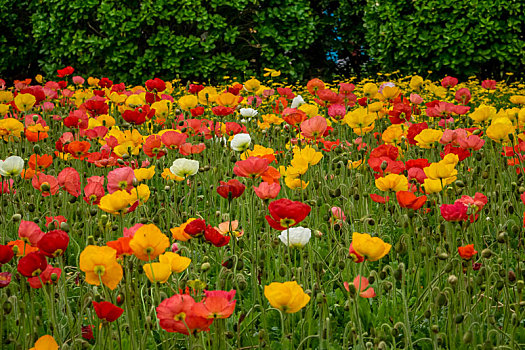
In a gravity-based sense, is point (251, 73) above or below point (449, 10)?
below

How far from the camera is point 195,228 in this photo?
1.67 metres

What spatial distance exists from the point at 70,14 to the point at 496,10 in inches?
244

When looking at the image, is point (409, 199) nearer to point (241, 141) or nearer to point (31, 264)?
point (241, 141)

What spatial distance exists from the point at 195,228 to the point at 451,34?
25.3 feet

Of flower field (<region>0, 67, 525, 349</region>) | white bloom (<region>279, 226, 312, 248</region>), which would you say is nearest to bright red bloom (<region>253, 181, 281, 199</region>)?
flower field (<region>0, 67, 525, 349</region>)

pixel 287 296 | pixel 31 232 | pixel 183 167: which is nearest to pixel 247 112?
pixel 183 167

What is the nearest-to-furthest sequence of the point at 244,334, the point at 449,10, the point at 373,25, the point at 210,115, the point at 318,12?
1. the point at 244,334
2. the point at 210,115
3. the point at 449,10
4. the point at 373,25
5. the point at 318,12

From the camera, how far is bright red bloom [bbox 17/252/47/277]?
1.44m

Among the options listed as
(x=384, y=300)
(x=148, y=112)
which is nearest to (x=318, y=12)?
(x=148, y=112)

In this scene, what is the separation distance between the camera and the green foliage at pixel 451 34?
830cm

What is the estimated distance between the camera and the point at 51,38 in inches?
353

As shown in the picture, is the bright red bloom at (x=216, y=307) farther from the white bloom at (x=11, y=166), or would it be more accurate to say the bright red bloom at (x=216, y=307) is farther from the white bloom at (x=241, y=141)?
the white bloom at (x=241, y=141)

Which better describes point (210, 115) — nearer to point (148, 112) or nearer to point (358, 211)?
point (148, 112)

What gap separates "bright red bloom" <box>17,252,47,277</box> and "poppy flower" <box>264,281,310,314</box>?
581 mm
